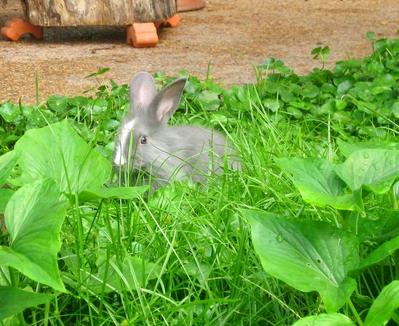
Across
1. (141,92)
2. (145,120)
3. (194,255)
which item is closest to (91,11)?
(141,92)

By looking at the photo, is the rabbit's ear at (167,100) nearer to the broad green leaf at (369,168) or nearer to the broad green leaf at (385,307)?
the broad green leaf at (369,168)

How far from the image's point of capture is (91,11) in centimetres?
627

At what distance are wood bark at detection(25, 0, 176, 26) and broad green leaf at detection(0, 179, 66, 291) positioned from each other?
452 centimetres

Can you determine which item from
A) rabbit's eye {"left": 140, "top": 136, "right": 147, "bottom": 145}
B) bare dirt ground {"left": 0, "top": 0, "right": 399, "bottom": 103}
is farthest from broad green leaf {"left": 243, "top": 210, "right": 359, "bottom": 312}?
bare dirt ground {"left": 0, "top": 0, "right": 399, "bottom": 103}

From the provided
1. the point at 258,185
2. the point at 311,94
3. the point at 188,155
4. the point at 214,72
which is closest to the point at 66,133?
the point at 258,185

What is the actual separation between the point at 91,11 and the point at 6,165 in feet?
14.8

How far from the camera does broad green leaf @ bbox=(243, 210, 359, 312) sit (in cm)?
190

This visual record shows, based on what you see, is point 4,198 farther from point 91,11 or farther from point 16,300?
point 91,11

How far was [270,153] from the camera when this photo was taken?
3250mm

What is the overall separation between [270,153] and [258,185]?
0.35m

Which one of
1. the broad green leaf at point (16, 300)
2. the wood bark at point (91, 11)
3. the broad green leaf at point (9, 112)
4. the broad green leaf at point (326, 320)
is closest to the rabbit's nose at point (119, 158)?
the broad green leaf at point (9, 112)

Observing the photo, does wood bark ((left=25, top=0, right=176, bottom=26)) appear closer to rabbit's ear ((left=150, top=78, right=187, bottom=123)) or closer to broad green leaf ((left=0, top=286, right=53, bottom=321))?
rabbit's ear ((left=150, top=78, right=187, bottom=123))

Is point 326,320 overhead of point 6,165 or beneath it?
beneath

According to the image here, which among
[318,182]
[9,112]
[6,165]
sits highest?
[6,165]
